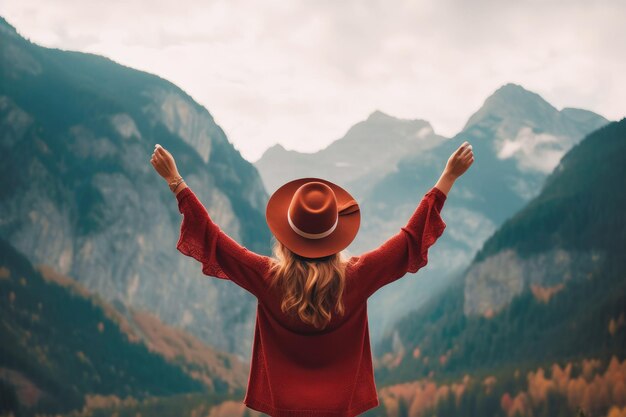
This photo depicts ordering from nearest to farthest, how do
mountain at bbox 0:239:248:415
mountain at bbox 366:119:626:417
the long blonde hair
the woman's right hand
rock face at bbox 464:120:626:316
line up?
the long blonde hair < the woman's right hand < mountain at bbox 366:119:626:417 < mountain at bbox 0:239:248:415 < rock face at bbox 464:120:626:316

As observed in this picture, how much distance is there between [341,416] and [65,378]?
502ft

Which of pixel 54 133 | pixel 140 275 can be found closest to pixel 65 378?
pixel 140 275

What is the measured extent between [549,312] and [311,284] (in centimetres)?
15867

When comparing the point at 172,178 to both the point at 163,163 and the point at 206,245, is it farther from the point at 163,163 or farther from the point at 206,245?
the point at 206,245

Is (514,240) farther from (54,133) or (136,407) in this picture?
(54,133)

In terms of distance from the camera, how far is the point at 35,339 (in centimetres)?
14950

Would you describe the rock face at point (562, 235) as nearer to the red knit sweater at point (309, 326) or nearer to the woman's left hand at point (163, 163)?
the red knit sweater at point (309, 326)

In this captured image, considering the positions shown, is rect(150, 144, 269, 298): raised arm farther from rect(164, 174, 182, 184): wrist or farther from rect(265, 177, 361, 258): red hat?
rect(265, 177, 361, 258): red hat

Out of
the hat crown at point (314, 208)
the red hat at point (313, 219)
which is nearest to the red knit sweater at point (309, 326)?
the red hat at point (313, 219)

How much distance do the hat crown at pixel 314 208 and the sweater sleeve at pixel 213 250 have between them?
1.32 ft

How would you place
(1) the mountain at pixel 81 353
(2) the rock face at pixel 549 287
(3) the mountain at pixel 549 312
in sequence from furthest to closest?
1. (2) the rock face at pixel 549 287
2. (1) the mountain at pixel 81 353
3. (3) the mountain at pixel 549 312

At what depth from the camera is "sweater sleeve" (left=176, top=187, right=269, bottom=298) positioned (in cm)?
557

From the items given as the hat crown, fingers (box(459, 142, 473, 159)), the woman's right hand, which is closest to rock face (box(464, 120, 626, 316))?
the woman's right hand

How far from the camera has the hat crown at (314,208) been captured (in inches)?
213
